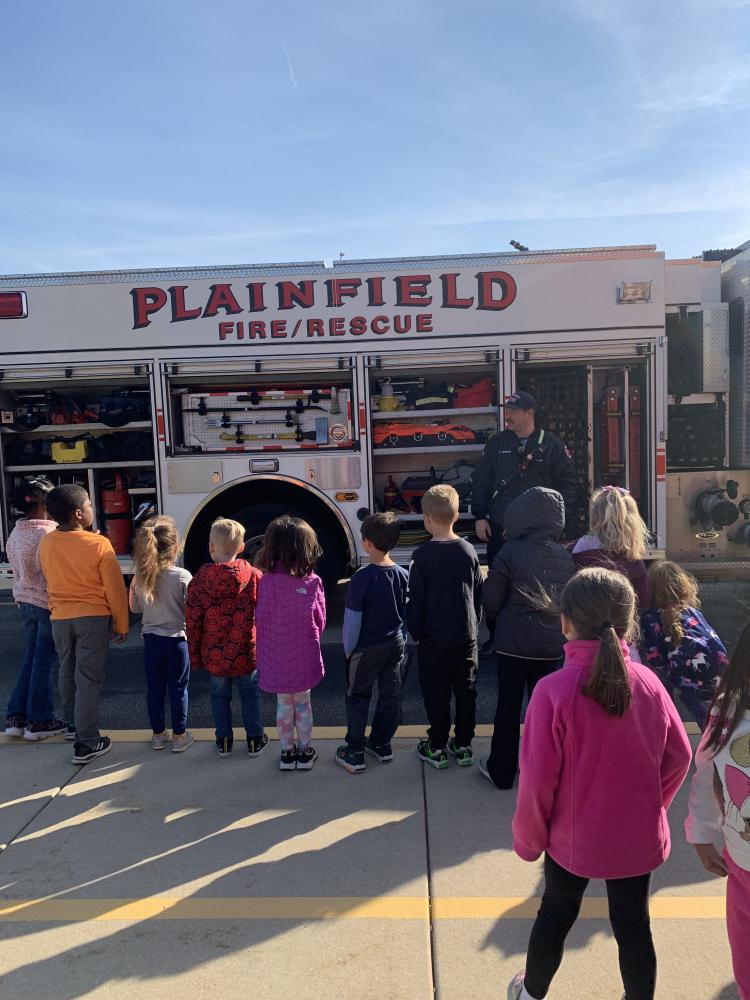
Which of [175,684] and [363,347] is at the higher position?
[363,347]

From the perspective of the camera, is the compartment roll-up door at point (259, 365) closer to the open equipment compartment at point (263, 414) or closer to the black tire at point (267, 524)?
the open equipment compartment at point (263, 414)

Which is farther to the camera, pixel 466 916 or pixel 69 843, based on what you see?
pixel 69 843

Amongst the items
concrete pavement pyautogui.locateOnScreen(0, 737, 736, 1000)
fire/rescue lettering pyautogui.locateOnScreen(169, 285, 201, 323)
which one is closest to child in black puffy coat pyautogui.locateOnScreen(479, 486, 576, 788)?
concrete pavement pyautogui.locateOnScreen(0, 737, 736, 1000)

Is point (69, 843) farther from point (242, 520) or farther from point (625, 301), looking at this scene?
point (625, 301)

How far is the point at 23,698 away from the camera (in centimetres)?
445

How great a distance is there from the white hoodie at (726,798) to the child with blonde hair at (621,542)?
1535 mm

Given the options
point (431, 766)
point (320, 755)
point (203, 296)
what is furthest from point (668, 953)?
point (203, 296)

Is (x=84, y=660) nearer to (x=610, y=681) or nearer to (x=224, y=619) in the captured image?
(x=224, y=619)

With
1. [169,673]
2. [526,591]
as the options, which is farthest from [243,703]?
[526,591]

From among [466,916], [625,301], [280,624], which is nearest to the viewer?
[466,916]

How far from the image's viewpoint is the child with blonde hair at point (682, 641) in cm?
328

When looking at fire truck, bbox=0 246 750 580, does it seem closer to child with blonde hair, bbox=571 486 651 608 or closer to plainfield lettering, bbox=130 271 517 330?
plainfield lettering, bbox=130 271 517 330

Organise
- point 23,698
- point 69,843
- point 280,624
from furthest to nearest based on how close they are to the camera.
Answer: point 23,698
point 280,624
point 69,843

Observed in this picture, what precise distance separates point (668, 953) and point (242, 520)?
14.9ft
